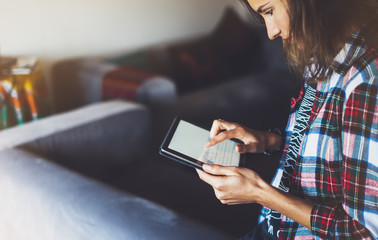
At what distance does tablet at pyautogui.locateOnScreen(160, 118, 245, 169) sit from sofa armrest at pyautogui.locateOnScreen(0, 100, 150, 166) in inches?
23.7

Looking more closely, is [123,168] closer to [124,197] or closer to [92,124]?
[92,124]

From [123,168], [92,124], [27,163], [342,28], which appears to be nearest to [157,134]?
[123,168]

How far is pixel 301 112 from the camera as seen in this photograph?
51 cm

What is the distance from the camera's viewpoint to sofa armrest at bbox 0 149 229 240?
2.26ft

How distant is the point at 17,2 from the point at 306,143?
1.42m

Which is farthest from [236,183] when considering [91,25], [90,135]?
[91,25]

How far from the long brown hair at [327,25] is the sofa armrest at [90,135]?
32.6 inches

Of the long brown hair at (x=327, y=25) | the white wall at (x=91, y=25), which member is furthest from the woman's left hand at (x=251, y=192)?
the white wall at (x=91, y=25)

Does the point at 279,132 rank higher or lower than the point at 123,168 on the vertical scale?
higher

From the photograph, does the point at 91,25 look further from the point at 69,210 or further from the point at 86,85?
the point at 69,210

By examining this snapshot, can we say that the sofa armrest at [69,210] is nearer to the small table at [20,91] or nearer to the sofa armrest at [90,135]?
the sofa armrest at [90,135]

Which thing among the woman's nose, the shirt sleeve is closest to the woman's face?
the woman's nose

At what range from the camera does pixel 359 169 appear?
0.41 m

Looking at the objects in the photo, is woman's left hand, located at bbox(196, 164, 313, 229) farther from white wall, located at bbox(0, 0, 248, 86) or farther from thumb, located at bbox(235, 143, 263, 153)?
white wall, located at bbox(0, 0, 248, 86)
